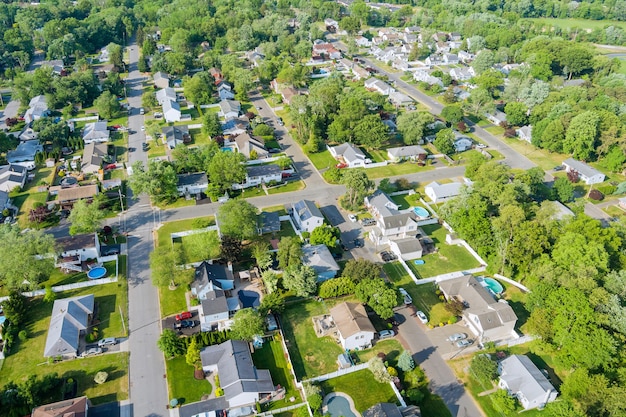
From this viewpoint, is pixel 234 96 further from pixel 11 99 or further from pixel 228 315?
pixel 228 315

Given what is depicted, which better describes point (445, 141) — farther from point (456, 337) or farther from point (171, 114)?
point (171, 114)

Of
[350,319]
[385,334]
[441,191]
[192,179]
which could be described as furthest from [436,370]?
[192,179]

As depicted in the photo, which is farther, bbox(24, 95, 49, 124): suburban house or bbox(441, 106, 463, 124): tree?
bbox(24, 95, 49, 124): suburban house

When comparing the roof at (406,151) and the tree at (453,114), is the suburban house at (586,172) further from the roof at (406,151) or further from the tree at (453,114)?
the roof at (406,151)

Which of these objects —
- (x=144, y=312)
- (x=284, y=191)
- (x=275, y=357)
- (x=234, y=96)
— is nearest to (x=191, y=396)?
(x=275, y=357)

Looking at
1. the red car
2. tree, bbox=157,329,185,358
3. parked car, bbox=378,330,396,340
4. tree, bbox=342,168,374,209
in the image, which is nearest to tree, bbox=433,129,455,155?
tree, bbox=342,168,374,209

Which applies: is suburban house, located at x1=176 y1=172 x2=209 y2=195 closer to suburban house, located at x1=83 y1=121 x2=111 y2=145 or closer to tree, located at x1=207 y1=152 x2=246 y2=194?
tree, located at x1=207 y1=152 x2=246 y2=194
